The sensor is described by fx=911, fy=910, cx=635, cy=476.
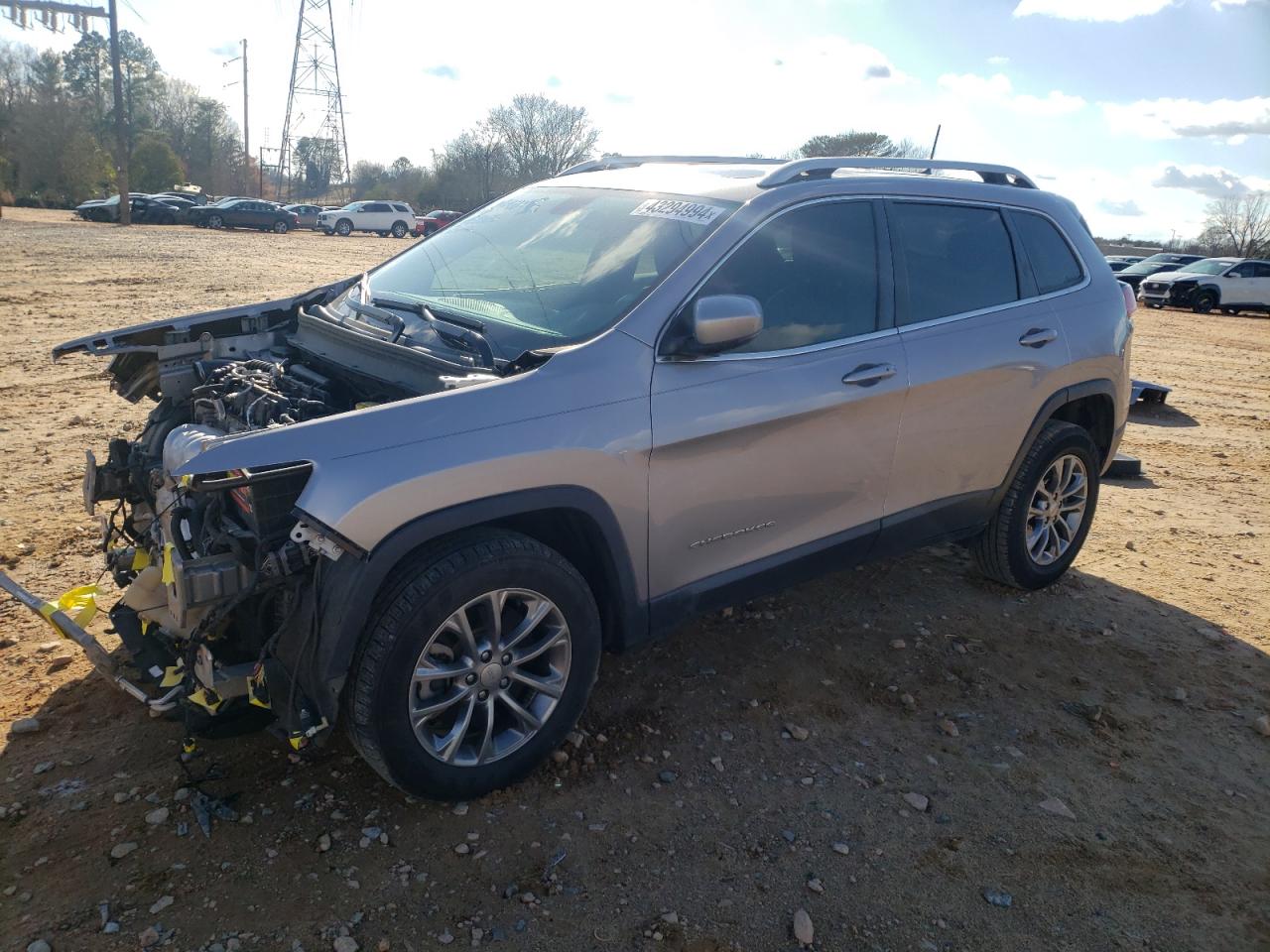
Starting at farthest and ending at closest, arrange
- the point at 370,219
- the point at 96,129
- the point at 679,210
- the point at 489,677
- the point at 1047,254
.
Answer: the point at 96,129 < the point at 370,219 < the point at 1047,254 < the point at 679,210 < the point at 489,677

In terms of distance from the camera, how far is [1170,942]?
→ 2.66m

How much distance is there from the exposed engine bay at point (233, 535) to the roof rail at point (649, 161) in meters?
1.51

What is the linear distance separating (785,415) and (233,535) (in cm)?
190

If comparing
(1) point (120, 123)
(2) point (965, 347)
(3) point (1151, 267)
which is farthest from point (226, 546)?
(1) point (120, 123)

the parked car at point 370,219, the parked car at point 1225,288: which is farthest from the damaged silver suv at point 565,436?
the parked car at point 370,219

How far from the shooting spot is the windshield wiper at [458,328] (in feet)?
10.4

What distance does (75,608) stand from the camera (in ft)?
9.96

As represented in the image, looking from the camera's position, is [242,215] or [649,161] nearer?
[649,161]

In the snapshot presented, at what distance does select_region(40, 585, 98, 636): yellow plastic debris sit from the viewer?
2.96 meters

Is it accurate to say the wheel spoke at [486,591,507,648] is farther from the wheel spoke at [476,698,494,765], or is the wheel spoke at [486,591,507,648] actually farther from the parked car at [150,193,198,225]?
the parked car at [150,193,198,225]

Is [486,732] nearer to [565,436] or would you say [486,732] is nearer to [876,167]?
[565,436]

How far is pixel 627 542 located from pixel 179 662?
1.48 meters

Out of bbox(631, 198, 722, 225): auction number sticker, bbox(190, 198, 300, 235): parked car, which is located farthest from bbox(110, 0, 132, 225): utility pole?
bbox(631, 198, 722, 225): auction number sticker

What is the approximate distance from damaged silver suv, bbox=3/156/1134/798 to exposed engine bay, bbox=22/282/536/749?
11mm
